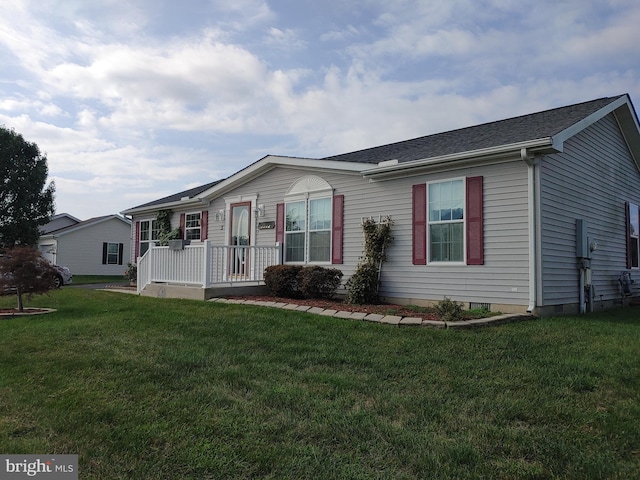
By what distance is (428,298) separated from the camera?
854 centimetres

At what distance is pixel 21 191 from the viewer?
883 inches

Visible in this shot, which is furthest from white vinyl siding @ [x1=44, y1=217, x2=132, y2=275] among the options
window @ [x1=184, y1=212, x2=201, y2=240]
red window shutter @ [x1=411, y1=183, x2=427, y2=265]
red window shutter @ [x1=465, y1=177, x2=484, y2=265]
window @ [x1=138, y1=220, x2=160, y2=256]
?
red window shutter @ [x1=465, y1=177, x2=484, y2=265]

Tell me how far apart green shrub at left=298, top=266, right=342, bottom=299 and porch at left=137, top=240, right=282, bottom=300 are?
1593 millimetres

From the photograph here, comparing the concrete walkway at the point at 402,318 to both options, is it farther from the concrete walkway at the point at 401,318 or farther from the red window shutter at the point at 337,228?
the red window shutter at the point at 337,228

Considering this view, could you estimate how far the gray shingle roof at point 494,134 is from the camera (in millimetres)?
7809

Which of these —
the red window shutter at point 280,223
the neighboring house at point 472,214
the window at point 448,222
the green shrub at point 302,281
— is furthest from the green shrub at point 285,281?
the window at point 448,222

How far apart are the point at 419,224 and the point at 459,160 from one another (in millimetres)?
1434

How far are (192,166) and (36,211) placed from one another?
38.5 feet

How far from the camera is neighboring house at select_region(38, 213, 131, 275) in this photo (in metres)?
25.8

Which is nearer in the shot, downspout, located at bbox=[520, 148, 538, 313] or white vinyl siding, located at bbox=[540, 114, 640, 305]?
downspout, located at bbox=[520, 148, 538, 313]

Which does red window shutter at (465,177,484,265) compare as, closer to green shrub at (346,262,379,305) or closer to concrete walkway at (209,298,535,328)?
concrete walkway at (209,298,535,328)

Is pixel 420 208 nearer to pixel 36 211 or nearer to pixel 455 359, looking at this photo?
pixel 455 359

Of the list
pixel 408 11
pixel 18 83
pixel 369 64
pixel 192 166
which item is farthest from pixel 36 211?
pixel 408 11

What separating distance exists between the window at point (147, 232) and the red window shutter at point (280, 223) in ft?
19.9
